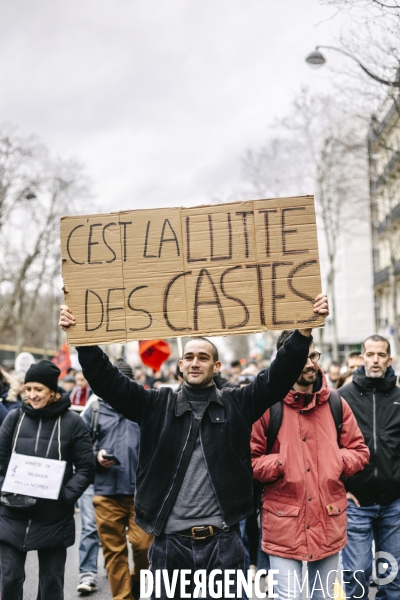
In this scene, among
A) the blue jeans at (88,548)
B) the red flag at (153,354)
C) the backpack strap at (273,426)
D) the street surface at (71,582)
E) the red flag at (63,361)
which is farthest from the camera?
the red flag at (63,361)

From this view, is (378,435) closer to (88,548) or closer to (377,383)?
(377,383)

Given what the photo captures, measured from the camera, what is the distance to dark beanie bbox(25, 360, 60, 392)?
4945mm

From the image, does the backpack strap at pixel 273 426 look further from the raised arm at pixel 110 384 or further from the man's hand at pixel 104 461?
the man's hand at pixel 104 461

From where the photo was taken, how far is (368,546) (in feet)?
16.4

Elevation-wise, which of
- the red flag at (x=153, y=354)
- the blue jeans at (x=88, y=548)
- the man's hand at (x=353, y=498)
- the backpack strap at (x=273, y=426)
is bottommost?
the blue jeans at (x=88, y=548)

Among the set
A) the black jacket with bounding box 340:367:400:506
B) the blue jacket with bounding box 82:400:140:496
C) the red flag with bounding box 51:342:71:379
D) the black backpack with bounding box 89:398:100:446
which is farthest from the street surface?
the red flag with bounding box 51:342:71:379

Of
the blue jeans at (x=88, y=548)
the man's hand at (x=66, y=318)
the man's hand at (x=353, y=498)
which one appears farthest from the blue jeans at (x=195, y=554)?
the blue jeans at (x=88, y=548)

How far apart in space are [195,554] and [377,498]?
6.24ft

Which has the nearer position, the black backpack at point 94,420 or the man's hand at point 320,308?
the man's hand at point 320,308

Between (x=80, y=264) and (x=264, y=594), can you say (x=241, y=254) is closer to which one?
(x=80, y=264)

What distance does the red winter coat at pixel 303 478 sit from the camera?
13.6 ft

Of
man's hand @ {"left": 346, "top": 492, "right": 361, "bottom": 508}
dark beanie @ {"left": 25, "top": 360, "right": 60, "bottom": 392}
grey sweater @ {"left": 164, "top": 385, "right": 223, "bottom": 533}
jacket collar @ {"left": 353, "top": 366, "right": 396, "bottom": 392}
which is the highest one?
dark beanie @ {"left": 25, "top": 360, "right": 60, "bottom": 392}

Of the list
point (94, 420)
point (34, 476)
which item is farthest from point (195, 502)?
point (94, 420)

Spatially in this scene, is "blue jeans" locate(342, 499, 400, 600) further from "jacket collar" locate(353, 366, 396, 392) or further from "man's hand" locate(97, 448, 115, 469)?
"man's hand" locate(97, 448, 115, 469)
